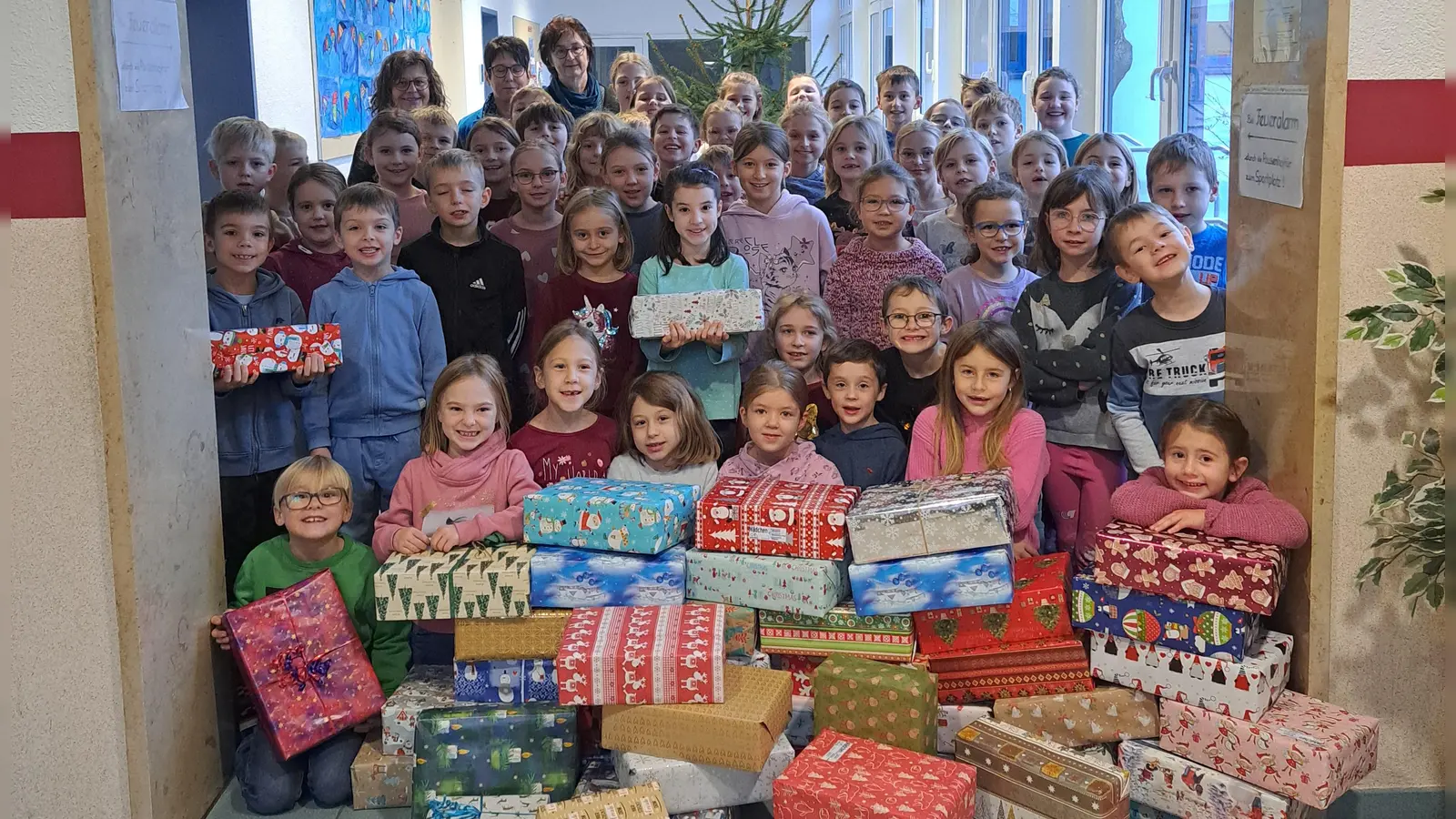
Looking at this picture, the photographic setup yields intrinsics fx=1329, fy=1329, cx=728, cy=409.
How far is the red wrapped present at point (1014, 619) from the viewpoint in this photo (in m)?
3.28

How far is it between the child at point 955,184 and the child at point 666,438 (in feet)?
5.22

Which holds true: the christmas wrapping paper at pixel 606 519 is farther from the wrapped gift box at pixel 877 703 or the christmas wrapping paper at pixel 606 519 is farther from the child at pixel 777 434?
the wrapped gift box at pixel 877 703

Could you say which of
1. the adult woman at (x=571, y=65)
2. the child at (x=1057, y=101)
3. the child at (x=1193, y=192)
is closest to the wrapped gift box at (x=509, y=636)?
the child at (x=1193, y=192)

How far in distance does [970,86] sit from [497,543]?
486 centimetres

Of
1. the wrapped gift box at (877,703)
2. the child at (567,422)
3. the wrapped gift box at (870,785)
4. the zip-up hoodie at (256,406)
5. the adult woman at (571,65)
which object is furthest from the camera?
the adult woman at (571,65)

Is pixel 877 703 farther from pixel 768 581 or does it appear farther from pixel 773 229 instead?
pixel 773 229

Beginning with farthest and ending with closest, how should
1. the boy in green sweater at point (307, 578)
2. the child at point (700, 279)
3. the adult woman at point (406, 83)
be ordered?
1. the adult woman at point (406, 83)
2. the child at point (700, 279)
3. the boy in green sweater at point (307, 578)

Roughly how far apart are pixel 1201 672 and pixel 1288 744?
24 cm

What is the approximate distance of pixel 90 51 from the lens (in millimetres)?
2768

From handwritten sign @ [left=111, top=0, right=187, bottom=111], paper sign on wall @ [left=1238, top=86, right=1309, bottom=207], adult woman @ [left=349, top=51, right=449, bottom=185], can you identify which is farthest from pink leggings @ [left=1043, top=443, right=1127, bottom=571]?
adult woman @ [left=349, top=51, right=449, bottom=185]

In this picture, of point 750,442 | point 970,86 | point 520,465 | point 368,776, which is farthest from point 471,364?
point 970,86

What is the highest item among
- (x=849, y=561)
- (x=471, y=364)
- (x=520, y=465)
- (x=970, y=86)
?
(x=970, y=86)

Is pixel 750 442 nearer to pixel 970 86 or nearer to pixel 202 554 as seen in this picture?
pixel 202 554

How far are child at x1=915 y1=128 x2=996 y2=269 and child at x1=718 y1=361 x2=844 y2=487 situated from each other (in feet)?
4.60
